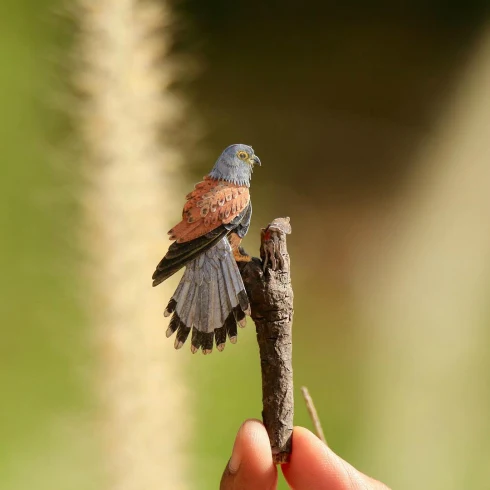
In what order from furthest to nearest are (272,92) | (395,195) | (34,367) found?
1. (395,195)
2. (272,92)
3. (34,367)

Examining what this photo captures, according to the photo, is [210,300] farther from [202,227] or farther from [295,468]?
[295,468]

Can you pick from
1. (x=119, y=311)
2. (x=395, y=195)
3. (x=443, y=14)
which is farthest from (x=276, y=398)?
(x=443, y=14)

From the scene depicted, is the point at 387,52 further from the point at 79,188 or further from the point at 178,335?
the point at 178,335

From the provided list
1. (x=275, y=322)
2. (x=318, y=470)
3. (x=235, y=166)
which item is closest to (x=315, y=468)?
(x=318, y=470)

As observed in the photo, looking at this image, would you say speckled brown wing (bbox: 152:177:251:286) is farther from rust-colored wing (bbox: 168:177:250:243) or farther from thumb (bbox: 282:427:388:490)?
thumb (bbox: 282:427:388:490)

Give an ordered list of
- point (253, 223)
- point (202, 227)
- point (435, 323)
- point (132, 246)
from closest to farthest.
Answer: point (202, 227)
point (132, 246)
point (253, 223)
point (435, 323)

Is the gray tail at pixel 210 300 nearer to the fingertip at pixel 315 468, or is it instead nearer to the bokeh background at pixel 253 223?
the fingertip at pixel 315 468
